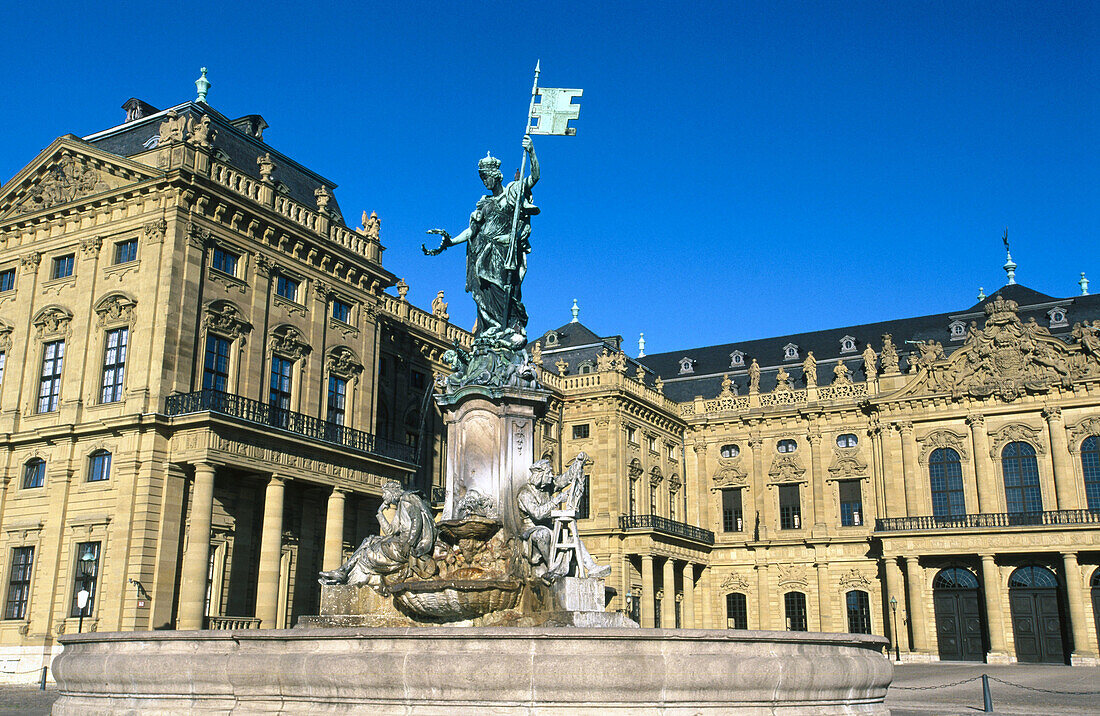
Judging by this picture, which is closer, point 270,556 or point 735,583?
point 270,556

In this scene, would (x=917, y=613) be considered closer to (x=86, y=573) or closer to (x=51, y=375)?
(x=86, y=573)

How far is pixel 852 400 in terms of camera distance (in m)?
60.2

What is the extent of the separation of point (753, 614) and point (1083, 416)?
2166cm

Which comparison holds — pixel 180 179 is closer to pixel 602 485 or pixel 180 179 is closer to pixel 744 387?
pixel 602 485

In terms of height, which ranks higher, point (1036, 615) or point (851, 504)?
point (851, 504)

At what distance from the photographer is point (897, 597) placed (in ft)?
181

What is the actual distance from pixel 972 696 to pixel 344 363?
24209 mm

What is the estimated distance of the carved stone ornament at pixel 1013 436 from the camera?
54688 millimetres

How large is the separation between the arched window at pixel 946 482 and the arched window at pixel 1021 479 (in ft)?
7.80

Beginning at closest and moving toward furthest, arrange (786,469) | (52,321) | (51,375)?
(51,375), (52,321), (786,469)

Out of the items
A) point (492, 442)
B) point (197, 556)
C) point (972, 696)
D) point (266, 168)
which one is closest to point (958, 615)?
point (972, 696)

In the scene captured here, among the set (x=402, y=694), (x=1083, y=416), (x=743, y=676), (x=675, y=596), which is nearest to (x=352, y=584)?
(x=402, y=694)

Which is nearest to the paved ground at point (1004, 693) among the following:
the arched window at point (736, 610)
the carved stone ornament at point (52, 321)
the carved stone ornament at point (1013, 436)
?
the carved stone ornament at point (1013, 436)

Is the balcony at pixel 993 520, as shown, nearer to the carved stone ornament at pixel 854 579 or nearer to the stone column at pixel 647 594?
the carved stone ornament at pixel 854 579
